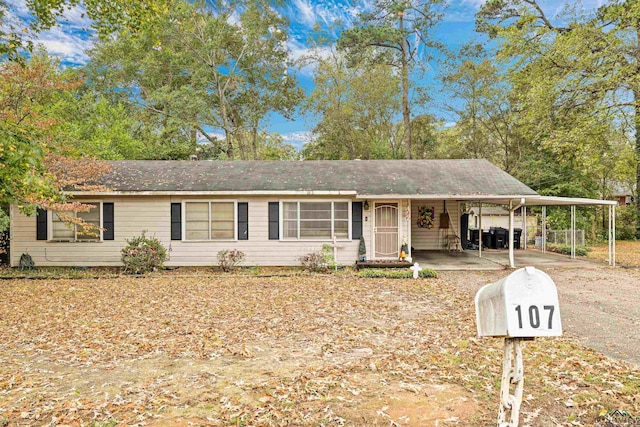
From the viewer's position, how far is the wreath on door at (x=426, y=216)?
16.9 meters

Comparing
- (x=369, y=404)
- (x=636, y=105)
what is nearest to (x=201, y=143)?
(x=636, y=105)

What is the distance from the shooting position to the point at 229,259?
40.5 ft

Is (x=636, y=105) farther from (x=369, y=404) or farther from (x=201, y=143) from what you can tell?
(x=201, y=143)

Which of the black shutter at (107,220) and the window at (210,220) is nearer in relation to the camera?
the black shutter at (107,220)

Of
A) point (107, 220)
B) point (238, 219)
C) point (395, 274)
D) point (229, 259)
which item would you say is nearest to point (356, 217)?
point (395, 274)

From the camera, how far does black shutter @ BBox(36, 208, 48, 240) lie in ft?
40.6

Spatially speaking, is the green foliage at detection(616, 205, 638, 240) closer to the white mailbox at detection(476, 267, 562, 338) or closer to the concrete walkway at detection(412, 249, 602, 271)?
the concrete walkway at detection(412, 249, 602, 271)

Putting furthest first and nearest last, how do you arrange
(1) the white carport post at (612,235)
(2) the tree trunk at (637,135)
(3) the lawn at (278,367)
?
(2) the tree trunk at (637,135)
(1) the white carport post at (612,235)
(3) the lawn at (278,367)

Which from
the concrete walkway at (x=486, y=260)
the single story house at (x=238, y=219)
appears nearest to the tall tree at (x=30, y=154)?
the single story house at (x=238, y=219)

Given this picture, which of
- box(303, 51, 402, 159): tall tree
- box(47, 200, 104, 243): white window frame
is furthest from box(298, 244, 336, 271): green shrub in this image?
box(303, 51, 402, 159): tall tree

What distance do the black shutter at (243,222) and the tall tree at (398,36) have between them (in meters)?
15.3

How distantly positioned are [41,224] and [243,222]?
20.4ft

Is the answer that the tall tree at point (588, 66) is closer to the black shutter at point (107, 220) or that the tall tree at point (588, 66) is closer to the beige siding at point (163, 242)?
the beige siding at point (163, 242)

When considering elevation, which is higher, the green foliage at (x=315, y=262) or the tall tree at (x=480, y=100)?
the tall tree at (x=480, y=100)
